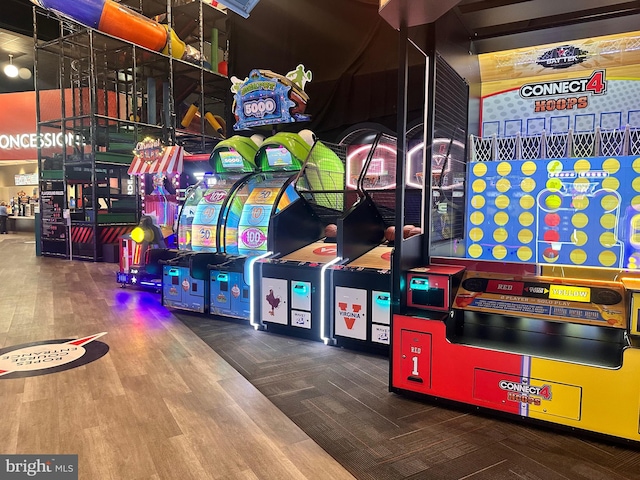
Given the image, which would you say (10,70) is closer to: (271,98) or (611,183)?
(271,98)

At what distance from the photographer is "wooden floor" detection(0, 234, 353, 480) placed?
2.15 m

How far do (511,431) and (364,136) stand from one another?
13.5 feet

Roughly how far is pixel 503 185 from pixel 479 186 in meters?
0.15

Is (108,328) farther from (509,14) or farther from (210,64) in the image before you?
(210,64)

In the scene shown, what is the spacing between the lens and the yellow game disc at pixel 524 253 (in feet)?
8.97

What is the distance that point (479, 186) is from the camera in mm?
2873

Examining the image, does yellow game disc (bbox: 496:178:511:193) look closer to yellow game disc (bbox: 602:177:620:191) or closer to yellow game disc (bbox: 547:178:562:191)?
yellow game disc (bbox: 547:178:562:191)

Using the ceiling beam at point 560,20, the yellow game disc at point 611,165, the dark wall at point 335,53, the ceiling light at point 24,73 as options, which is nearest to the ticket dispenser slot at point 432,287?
the yellow game disc at point 611,165

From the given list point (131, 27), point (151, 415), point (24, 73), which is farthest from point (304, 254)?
point (24, 73)

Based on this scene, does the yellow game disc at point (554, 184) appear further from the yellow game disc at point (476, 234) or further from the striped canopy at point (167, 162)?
the striped canopy at point (167, 162)

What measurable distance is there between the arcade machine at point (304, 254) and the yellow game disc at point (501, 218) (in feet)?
5.33

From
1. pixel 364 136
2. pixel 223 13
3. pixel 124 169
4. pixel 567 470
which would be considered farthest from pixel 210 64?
pixel 567 470

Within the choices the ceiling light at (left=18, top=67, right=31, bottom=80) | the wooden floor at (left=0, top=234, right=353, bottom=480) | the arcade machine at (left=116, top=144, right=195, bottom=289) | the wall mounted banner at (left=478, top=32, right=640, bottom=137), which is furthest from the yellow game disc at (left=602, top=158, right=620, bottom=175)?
the ceiling light at (left=18, top=67, right=31, bottom=80)

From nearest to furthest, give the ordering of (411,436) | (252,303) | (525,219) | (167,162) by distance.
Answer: (411,436) → (525,219) → (252,303) → (167,162)
